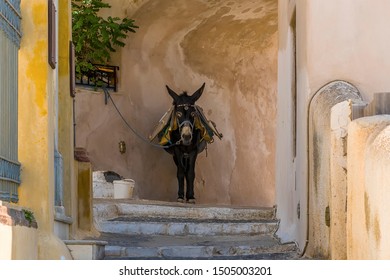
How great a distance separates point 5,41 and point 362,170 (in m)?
2.36

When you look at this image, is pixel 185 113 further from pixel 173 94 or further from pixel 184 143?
pixel 184 143

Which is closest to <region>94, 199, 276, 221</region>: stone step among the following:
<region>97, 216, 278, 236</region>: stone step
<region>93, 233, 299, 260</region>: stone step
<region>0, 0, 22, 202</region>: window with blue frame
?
<region>97, 216, 278, 236</region>: stone step

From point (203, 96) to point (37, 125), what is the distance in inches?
497

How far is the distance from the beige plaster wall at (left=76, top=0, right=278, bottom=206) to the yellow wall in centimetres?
1069

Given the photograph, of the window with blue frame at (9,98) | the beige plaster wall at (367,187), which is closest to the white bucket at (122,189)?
the window with blue frame at (9,98)

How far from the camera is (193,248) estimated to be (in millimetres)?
11867

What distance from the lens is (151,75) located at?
20.0 meters

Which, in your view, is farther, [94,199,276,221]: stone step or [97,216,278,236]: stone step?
[94,199,276,221]: stone step

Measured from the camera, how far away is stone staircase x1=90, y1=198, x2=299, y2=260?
1160cm

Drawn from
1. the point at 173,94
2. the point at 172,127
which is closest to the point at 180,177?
the point at 172,127

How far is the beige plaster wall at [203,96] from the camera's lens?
63.2 ft

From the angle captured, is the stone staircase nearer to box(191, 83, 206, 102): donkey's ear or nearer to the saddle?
the saddle

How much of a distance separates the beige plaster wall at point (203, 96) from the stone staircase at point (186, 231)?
12.0 ft
